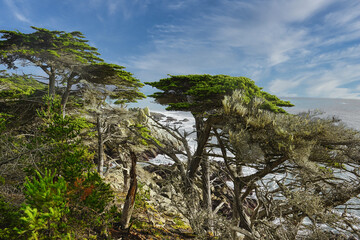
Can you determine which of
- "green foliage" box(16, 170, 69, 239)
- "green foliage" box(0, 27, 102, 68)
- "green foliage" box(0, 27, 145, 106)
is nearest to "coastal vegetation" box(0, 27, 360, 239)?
"green foliage" box(16, 170, 69, 239)

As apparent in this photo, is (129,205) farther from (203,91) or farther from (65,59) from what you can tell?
(65,59)

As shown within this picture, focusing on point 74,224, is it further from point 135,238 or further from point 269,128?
point 269,128

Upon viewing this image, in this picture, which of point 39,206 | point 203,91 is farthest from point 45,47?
point 39,206

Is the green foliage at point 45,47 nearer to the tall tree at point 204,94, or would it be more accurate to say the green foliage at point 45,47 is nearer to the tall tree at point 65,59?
the tall tree at point 65,59

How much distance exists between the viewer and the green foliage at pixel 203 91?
19.9 ft

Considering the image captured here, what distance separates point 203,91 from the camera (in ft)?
20.1

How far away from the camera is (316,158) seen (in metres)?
4.96

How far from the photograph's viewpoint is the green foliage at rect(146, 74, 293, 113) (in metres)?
6.05

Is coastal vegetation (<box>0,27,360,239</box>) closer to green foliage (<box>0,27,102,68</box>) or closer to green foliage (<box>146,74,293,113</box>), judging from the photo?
green foliage (<box>146,74,293,113</box>)

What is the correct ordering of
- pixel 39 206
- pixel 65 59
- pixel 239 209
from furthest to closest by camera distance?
pixel 65 59 → pixel 239 209 → pixel 39 206

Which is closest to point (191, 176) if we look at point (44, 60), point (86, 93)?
point (86, 93)

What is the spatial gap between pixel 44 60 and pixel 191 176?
1114cm

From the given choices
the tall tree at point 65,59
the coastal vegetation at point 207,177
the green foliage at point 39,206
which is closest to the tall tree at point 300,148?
the coastal vegetation at point 207,177

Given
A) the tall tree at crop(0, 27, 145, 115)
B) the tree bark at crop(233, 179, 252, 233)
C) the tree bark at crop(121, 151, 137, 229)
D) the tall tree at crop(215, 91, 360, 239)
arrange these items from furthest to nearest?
the tall tree at crop(0, 27, 145, 115)
the tree bark at crop(233, 179, 252, 233)
the tree bark at crop(121, 151, 137, 229)
the tall tree at crop(215, 91, 360, 239)
